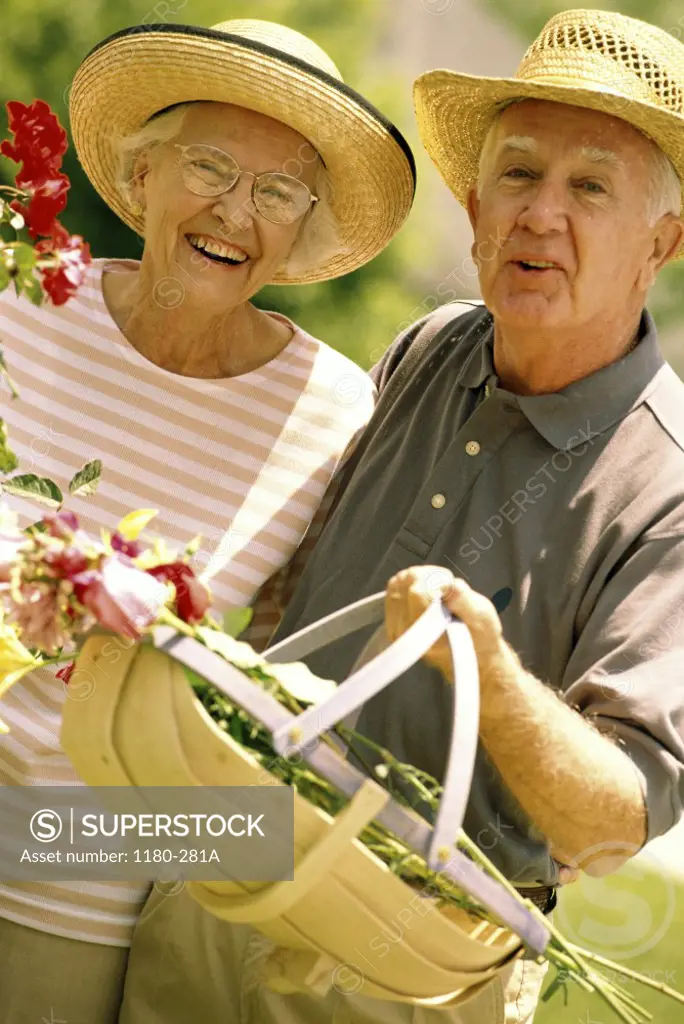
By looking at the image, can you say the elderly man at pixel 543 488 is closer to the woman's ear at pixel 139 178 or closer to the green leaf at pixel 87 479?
the woman's ear at pixel 139 178

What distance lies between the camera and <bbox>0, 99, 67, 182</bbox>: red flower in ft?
4.66

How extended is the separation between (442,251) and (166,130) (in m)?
6.12

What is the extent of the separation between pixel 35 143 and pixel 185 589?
0.51 meters

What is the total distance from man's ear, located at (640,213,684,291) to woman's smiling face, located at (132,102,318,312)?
0.56 m

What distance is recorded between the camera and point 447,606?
1.36 metres

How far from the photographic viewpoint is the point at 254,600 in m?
2.30

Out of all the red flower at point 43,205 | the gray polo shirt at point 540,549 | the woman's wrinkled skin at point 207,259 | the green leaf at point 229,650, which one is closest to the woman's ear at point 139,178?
the woman's wrinkled skin at point 207,259

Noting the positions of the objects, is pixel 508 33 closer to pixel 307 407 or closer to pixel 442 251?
pixel 442 251

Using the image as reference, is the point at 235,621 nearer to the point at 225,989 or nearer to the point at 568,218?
the point at 225,989

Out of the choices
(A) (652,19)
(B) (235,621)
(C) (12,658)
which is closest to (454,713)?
(B) (235,621)

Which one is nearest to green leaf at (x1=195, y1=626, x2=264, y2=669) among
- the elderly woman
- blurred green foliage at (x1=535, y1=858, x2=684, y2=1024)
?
the elderly woman

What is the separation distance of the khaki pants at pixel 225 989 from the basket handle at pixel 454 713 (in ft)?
2.53

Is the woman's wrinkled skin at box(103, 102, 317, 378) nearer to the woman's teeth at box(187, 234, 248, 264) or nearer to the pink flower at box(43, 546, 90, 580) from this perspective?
the woman's teeth at box(187, 234, 248, 264)

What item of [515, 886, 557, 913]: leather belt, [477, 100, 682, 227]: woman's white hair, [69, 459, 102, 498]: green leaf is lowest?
[515, 886, 557, 913]: leather belt
